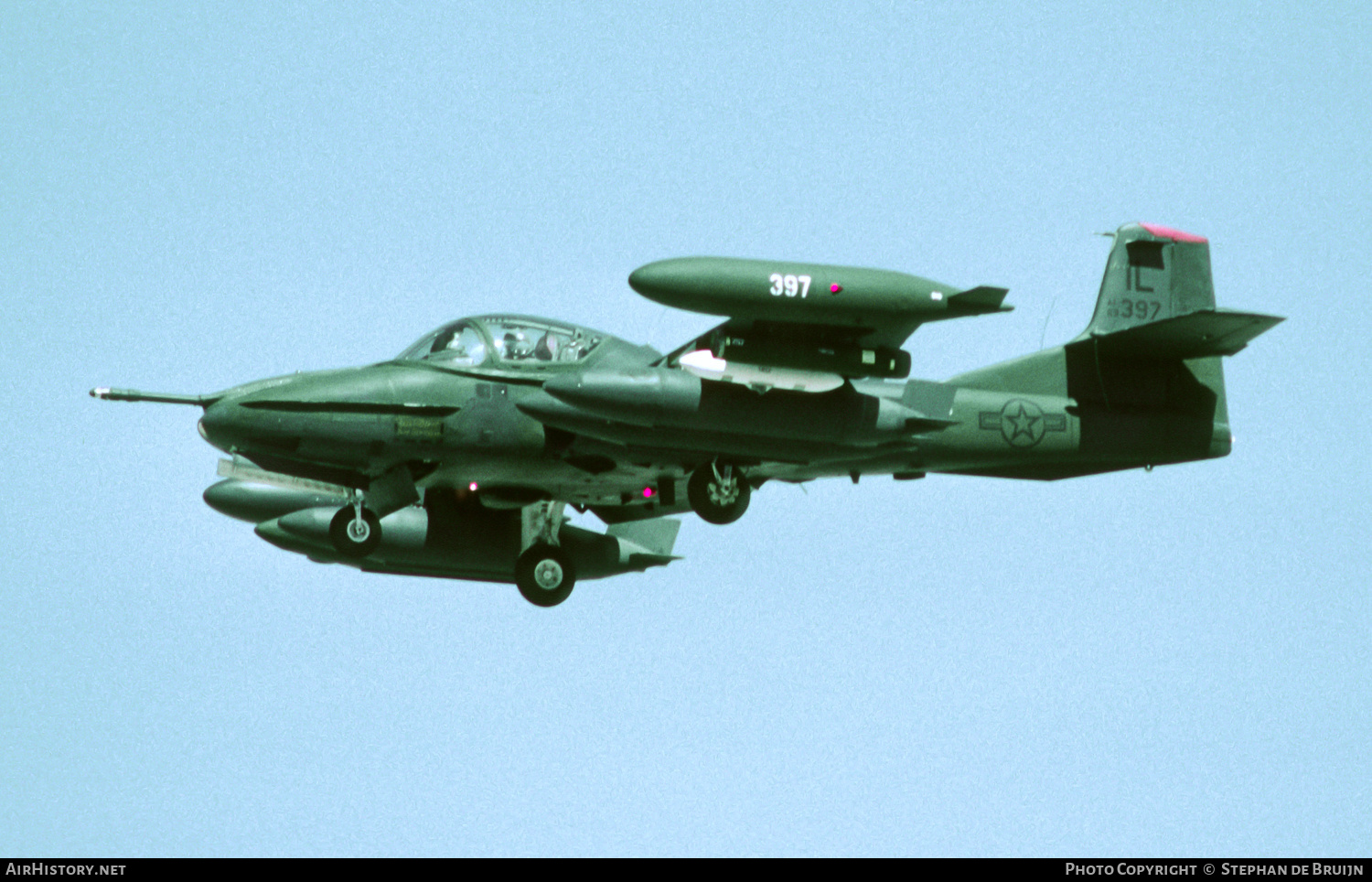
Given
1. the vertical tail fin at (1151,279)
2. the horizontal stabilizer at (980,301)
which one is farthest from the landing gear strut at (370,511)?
the vertical tail fin at (1151,279)

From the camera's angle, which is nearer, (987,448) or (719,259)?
(719,259)

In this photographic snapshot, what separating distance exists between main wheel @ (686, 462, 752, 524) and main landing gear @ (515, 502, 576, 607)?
2.58 meters

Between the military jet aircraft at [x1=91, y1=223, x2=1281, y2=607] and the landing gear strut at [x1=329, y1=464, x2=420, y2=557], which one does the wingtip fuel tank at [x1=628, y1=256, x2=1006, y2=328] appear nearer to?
the military jet aircraft at [x1=91, y1=223, x2=1281, y2=607]

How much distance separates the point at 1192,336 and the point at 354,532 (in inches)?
358

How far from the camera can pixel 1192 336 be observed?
23578 mm

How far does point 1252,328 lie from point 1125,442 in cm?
201

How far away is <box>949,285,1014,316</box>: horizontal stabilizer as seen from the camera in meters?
21.2

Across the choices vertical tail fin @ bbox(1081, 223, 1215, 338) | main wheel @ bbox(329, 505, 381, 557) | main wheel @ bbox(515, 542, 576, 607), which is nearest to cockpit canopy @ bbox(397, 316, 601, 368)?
main wheel @ bbox(329, 505, 381, 557)

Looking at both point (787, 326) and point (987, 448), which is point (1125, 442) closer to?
point (987, 448)

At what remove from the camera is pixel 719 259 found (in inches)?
826

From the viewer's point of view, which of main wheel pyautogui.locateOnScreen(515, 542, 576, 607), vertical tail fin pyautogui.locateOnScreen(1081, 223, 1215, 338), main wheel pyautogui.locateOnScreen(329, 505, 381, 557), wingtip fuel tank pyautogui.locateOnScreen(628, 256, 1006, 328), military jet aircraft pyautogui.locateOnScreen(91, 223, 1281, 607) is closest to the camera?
wingtip fuel tank pyautogui.locateOnScreen(628, 256, 1006, 328)

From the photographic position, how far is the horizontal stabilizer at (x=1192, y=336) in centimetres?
2280

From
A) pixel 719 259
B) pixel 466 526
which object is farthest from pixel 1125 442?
→ pixel 466 526
